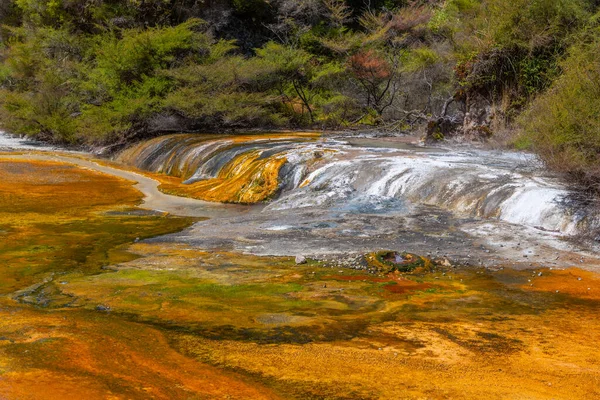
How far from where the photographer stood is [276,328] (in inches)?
196

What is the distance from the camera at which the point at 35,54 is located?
25500mm

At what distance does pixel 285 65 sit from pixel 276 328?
19108 mm

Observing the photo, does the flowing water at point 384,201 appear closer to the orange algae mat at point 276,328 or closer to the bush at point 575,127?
the bush at point 575,127

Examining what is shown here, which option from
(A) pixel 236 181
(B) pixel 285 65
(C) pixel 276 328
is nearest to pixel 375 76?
(B) pixel 285 65

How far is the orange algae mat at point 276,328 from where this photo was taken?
12.8ft

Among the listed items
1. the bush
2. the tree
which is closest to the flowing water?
the bush

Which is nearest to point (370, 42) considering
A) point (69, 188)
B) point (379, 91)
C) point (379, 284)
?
point (379, 91)

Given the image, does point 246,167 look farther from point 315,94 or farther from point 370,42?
point 370,42

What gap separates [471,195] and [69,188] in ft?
25.5

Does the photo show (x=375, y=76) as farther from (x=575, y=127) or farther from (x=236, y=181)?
(x=575, y=127)

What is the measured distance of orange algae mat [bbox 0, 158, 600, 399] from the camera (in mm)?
3904

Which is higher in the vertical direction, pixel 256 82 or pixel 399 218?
pixel 256 82

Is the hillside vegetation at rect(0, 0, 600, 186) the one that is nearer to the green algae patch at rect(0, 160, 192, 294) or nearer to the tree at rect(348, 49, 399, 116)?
the tree at rect(348, 49, 399, 116)

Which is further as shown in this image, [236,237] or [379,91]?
[379,91]
